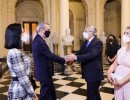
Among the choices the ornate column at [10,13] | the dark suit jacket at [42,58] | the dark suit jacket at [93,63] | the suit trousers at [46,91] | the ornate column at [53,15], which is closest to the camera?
the dark suit jacket at [93,63]

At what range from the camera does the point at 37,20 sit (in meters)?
20.0

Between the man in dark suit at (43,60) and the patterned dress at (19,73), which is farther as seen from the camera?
the man in dark suit at (43,60)

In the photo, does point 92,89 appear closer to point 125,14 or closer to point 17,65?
point 17,65

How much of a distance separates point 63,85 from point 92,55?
117 inches

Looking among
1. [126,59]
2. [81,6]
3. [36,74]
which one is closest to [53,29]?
[81,6]

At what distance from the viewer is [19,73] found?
7.75 feet

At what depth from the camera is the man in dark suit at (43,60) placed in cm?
360

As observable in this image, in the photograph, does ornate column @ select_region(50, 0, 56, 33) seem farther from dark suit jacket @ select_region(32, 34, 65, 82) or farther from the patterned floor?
dark suit jacket @ select_region(32, 34, 65, 82)

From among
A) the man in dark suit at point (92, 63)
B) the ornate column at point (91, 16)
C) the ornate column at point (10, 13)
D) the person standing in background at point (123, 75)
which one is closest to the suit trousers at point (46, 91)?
the man in dark suit at point (92, 63)

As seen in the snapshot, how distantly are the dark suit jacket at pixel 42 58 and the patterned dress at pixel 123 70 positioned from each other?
125cm

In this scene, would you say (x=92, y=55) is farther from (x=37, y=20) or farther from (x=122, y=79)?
(x=37, y=20)

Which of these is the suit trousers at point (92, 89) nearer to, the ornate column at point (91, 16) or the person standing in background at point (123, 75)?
the person standing in background at point (123, 75)

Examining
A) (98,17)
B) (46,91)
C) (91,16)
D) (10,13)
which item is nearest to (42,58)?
(46,91)

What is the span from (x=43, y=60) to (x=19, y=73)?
4.23 feet
